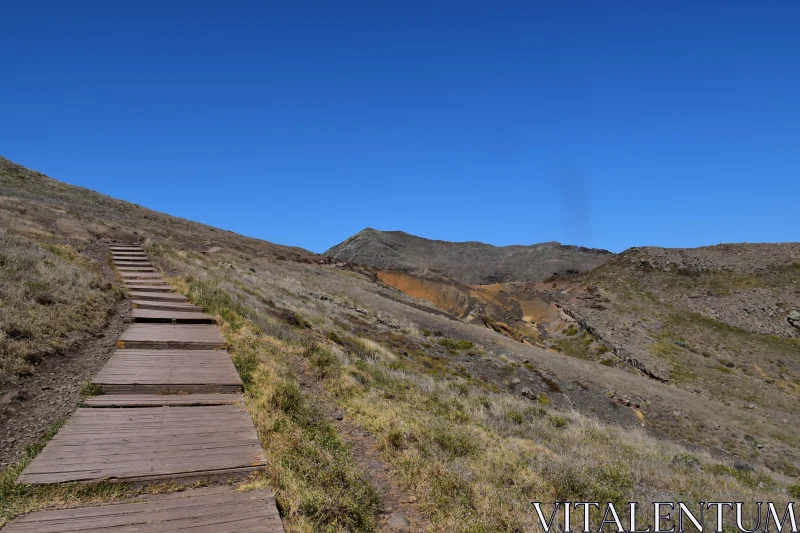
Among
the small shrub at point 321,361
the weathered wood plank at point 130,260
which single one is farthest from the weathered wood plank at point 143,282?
the small shrub at point 321,361

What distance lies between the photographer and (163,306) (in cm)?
1034

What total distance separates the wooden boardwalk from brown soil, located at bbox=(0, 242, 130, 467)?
14.8 inches

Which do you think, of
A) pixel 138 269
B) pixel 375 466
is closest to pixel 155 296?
pixel 138 269

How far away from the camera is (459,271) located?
90.8 metres

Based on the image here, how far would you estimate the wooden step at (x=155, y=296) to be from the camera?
441 inches

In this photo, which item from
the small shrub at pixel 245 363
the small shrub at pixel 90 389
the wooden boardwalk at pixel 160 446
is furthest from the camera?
the small shrub at pixel 245 363

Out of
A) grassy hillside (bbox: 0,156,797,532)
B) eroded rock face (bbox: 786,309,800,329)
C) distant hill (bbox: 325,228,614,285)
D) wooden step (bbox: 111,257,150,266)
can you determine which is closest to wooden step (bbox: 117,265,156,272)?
wooden step (bbox: 111,257,150,266)

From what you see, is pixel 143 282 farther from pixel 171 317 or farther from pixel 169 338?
pixel 169 338

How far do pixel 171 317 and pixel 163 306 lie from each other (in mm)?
1085

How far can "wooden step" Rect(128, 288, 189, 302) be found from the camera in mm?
11203

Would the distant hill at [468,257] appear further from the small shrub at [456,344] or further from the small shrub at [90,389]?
Result: the small shrub at [90,389]

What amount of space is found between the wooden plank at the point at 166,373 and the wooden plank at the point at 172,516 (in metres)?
2.50

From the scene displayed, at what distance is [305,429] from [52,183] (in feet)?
198

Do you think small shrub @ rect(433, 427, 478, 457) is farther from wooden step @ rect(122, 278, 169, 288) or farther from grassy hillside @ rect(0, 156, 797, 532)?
wooden step @ rect(122, 278, 169, 288)
